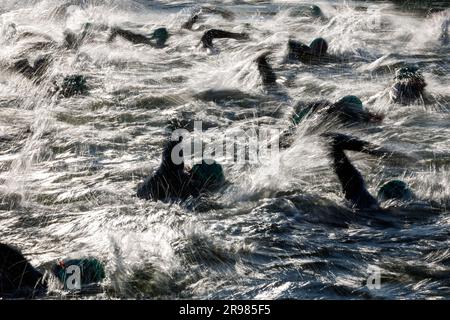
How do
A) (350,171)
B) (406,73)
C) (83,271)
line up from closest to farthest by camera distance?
(83,271) → (350,171) → (406,73)

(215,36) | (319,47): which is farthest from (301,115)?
(215,36)

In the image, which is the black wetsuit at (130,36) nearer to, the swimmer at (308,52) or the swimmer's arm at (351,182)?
the swimmer at (308,52)

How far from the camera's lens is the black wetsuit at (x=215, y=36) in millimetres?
11352

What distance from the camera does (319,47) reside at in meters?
10.7

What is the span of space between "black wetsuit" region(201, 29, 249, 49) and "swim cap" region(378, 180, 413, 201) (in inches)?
223

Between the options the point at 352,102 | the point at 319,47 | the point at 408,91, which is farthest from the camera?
the point at 319,47

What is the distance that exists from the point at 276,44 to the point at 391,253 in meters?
6.26

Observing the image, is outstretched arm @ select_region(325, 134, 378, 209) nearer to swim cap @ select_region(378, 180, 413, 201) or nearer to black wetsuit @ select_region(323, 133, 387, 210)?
black wetsuit @ select_region(323, 133, 387, 210)

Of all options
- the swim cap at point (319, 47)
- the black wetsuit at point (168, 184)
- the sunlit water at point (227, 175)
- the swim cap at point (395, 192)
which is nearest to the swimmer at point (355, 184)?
the swim cap at point (395, 192)

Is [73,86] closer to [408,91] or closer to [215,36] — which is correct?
[215,36]

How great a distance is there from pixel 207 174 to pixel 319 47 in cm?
470

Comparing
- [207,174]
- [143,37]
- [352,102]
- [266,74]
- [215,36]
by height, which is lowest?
[143,37]

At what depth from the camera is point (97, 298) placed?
16.1 ft
